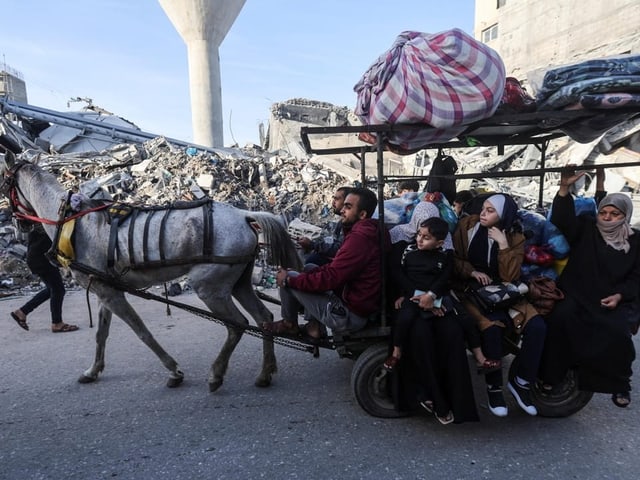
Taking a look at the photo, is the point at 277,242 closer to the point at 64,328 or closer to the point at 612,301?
the point at 612,301

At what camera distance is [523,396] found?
261 cm

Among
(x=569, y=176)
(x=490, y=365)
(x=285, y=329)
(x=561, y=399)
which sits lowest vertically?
(x=561, y=399)

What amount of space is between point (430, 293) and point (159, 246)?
1.98 meters

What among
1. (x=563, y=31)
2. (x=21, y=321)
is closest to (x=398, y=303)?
(x=21, y=321)

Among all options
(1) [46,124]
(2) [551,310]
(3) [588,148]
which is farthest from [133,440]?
(1) [46,124]

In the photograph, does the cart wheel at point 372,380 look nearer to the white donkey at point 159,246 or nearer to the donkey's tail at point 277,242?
the white donkey at point 159,246

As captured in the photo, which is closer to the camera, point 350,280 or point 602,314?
point 602,314

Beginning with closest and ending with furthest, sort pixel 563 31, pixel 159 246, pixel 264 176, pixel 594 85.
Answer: pixel 594 85 → pixel 159 246 → pixel 264 176 → pixel 563 31

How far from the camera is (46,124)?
19.1 metres

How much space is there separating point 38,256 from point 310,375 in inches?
128

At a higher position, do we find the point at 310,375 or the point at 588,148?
the point at 588,148

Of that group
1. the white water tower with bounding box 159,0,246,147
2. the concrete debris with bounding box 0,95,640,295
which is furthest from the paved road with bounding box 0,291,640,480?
the white water tower with bounding box 159,0,246,147

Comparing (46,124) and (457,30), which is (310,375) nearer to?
(457,30)

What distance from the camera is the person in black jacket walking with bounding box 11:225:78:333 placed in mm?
4430
